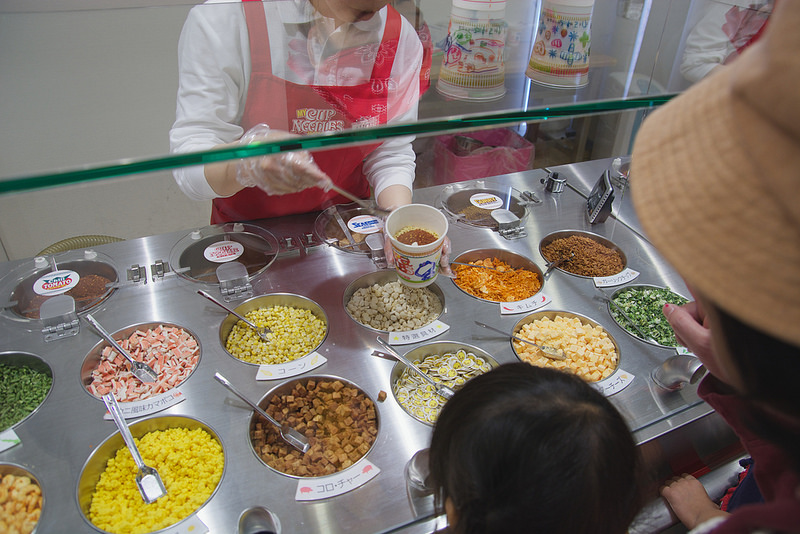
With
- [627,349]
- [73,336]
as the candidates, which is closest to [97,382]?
[73,336]

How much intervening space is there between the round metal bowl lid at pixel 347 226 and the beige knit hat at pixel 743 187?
131cm

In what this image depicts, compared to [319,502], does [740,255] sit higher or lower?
higher

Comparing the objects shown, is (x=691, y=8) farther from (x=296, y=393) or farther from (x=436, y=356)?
(x=296, y=393)

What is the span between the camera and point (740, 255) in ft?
1.42

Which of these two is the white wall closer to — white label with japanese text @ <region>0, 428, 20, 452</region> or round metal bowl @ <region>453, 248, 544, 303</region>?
white label with japanese text @ <region>0, 428, 20, 452</region>

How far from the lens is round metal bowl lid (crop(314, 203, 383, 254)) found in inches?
68.6

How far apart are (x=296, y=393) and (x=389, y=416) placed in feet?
0.89

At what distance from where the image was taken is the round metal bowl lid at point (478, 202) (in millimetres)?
1913

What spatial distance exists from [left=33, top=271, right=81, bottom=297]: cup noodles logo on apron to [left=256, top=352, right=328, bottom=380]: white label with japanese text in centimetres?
66

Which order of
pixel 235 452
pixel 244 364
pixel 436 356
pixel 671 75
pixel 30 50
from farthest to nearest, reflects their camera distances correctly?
pixel 436 356
pixel 244 364
pixel 671 75
pixel 235 452
pixel 30 50

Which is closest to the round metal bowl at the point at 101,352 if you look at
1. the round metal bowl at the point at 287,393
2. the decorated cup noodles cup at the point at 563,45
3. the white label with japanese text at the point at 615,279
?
the round metal bowl at the point at 287,393

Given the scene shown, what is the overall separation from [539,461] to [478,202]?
4.41 ft

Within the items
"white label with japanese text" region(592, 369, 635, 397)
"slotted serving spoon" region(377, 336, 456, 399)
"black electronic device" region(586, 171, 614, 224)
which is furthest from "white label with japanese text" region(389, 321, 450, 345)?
"black electronic device" region(586, 171, 614, 224)

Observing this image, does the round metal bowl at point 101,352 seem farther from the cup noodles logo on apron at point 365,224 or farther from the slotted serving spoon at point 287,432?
the cup noodles logo on apron at point 365,224
